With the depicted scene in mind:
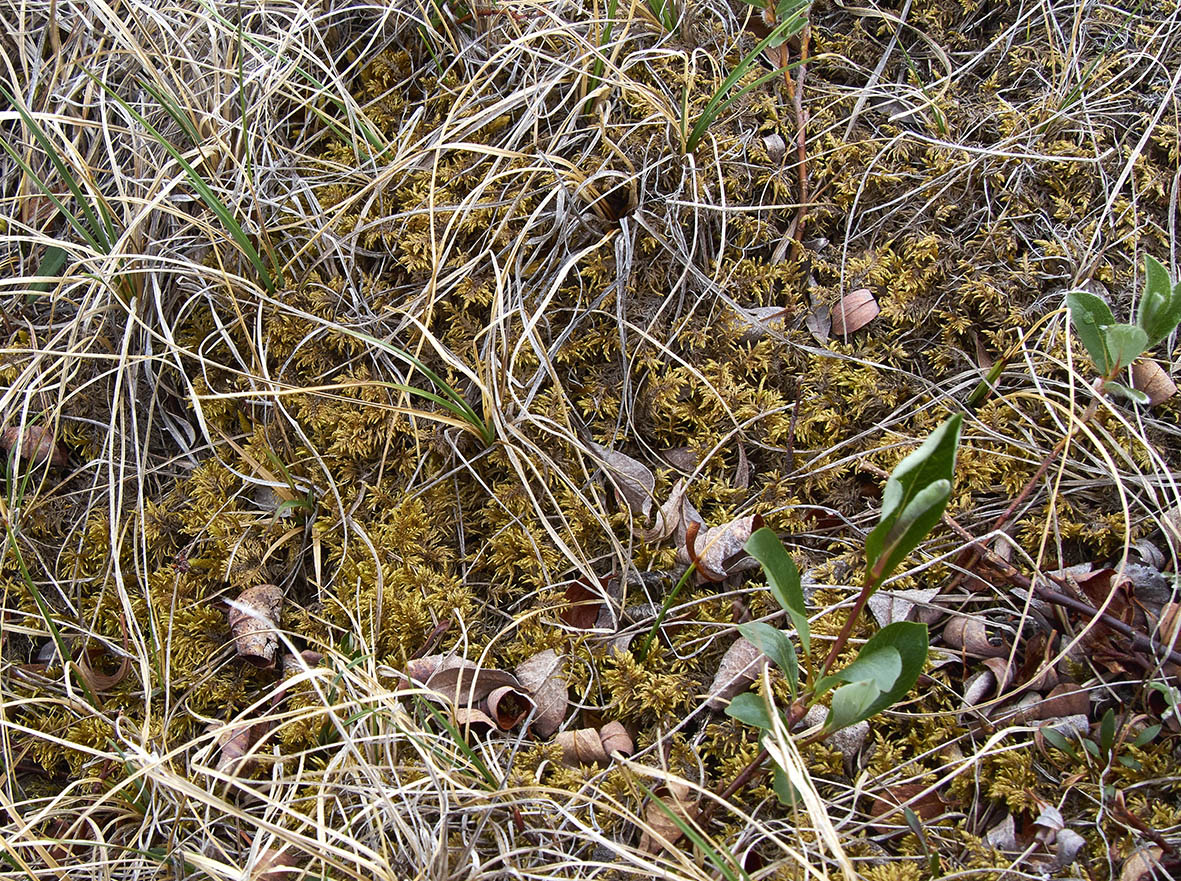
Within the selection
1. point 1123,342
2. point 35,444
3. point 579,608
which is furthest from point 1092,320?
point 35,444

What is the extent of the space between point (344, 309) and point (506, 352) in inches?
18.1

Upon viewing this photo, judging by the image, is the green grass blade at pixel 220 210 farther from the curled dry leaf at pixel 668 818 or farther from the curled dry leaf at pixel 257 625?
the curled dry leaf at pixel 668 818

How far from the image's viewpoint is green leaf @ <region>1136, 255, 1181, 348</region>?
1.46m

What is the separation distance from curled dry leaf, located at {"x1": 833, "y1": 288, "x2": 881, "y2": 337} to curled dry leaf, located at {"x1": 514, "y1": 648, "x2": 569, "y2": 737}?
3.28 ft

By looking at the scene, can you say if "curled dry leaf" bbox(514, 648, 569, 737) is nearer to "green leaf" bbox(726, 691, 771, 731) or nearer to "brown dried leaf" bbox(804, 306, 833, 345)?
"green leaf" bbox(726, 691, 771, 731)

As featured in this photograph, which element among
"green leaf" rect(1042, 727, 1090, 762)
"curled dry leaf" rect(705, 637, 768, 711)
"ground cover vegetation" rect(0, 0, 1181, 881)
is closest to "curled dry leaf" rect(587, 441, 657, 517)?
"ground cover vegetation" rect(0, 0, 1181, 881)

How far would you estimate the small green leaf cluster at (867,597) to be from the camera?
107 centimetres

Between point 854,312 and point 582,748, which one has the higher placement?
point 854,312

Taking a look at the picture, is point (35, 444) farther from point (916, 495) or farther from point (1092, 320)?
point (1092, 320)

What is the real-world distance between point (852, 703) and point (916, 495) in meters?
0.33

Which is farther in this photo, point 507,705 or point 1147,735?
point 507,705

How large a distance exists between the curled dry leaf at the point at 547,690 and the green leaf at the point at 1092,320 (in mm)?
1188

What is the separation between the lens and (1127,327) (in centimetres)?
141

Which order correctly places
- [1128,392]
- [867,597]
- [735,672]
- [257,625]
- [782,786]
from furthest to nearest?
[257,625] < [735,672] < [1128,392] < [782,786] < [867,597]
